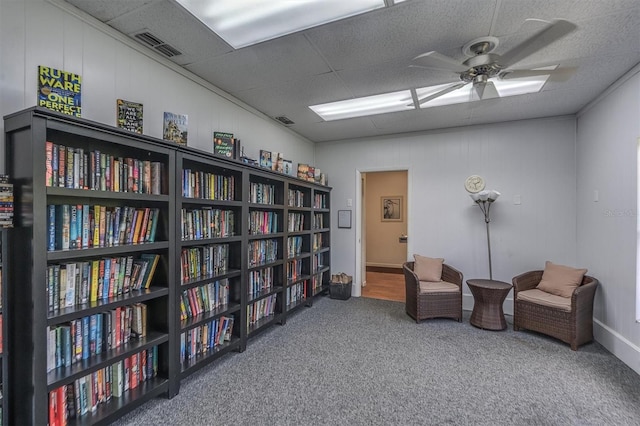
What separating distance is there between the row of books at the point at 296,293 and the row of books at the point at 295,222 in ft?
2.48

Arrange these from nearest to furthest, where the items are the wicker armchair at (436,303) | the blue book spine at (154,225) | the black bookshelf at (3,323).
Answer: the black bookshelf at (3,323) → the blue book spine at (154,225) → the wicker armchair at (436,303)

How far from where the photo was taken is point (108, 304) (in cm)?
175

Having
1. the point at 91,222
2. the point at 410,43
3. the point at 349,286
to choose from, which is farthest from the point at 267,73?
the point at 349,286

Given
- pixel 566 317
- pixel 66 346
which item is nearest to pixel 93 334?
pixel 66 346

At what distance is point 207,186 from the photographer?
8.38ft

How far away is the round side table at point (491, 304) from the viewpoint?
11.1ft

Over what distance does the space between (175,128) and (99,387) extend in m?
1.85

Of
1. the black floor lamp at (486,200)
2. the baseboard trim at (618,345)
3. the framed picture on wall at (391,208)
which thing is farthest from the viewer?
the framed picture on wall at (391,208)

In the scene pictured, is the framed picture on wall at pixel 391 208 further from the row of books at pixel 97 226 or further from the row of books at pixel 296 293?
the row of books at pixel 97 226

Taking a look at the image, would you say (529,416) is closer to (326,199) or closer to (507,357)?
(507,357)

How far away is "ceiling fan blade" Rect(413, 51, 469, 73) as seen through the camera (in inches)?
76.4

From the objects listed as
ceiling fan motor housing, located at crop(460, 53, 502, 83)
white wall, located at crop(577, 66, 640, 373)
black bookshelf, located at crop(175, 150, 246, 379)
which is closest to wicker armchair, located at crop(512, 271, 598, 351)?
white wall, located at crop(577, 66, 640, 373)

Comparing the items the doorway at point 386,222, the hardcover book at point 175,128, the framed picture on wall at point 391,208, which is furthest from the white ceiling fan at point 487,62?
the framed picture on wall at point 391,208

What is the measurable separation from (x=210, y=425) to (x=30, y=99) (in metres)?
2.23
